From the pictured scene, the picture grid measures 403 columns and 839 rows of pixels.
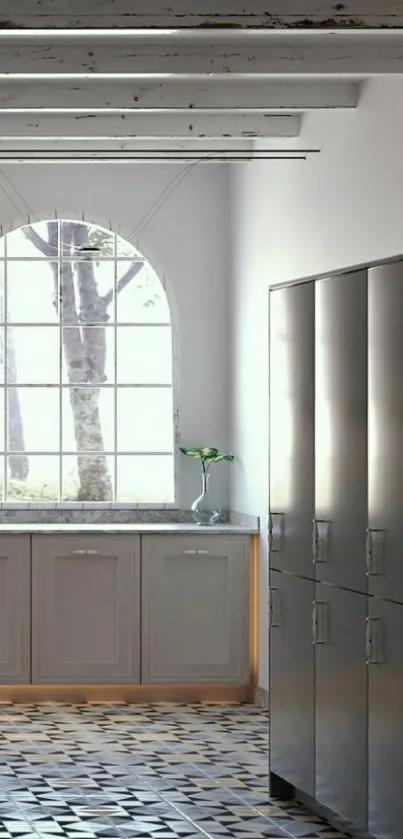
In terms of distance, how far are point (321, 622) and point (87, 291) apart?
4.17m

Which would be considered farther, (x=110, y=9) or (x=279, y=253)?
(x=279, y=253)

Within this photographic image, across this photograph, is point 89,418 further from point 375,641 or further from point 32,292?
point 375,641

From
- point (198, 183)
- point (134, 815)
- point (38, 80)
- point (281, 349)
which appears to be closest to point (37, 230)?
point (198, 183)

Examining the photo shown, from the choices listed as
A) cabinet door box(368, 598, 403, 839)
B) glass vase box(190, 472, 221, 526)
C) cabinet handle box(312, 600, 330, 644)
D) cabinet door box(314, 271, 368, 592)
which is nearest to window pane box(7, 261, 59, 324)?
glass vase box(190, 472, 221, 526)

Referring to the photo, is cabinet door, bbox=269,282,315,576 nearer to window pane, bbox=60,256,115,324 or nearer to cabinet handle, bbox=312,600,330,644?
cabinet handle, bbox=312,600,330,644

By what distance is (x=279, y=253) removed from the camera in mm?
8164

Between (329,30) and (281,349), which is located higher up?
(329,30)

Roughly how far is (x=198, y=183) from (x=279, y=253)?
1438mm

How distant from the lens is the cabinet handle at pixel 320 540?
5695 millimetres

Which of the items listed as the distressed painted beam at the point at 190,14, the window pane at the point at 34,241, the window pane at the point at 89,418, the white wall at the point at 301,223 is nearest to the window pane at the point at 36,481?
the window pane at the point at 89,418

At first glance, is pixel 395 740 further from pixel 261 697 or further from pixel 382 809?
pixel 261 697

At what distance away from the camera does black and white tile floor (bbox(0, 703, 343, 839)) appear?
581 cm

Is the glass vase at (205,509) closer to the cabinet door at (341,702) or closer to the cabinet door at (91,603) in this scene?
the cabinet door at (91,603)

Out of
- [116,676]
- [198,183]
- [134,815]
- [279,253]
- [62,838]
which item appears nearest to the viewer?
[62,838]
